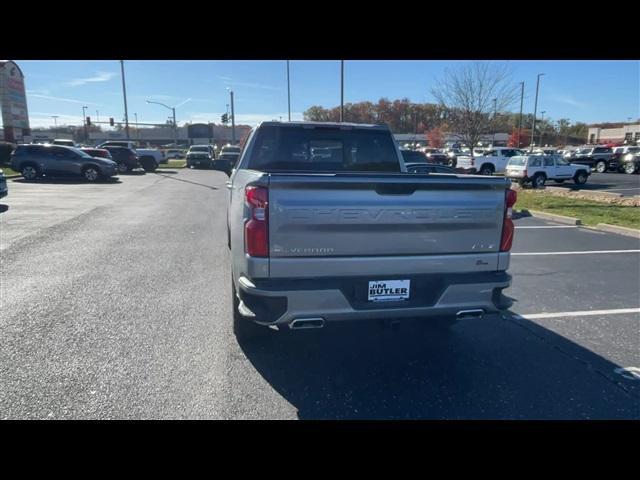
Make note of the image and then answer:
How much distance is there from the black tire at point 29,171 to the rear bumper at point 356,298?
71.1ft

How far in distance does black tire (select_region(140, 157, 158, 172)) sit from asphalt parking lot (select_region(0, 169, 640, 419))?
26.6 m

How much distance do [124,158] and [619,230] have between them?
28435 mm

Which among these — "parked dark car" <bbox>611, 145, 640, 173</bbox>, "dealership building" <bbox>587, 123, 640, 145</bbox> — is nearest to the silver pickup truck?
"parked dark car" <bbox>611, 145, 640, 173</bbox>

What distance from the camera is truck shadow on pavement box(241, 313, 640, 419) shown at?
9.27 ft

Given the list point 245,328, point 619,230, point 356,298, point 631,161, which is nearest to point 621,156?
point 631,161

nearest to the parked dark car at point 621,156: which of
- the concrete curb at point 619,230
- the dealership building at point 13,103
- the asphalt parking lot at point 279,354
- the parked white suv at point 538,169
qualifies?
the parked white suv at point 538,169

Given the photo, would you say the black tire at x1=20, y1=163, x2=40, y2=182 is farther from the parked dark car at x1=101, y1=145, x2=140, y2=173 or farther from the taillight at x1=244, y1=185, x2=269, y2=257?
the taillight at x1=244, y1=185, x2=269, y2=257

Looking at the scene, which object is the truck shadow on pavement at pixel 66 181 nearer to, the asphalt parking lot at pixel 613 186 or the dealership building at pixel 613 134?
the asphalt parking lot at pixel 613 186

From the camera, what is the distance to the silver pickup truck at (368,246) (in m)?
2.71

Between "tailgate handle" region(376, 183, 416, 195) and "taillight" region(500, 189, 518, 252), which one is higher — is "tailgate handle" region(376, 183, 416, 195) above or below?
above

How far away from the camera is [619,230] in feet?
29.9

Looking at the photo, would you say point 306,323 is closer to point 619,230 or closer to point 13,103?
point 619,230
